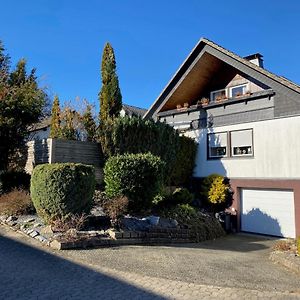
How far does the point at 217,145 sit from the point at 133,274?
1200cm

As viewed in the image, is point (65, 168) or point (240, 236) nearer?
point (65, 168)

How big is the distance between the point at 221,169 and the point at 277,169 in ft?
9.68

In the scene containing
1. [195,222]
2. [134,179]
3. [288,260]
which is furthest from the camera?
[195,222]

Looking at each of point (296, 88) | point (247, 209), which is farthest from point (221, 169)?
point (296, 88)

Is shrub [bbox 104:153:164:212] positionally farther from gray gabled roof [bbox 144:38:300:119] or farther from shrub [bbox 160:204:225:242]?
gray gabled roof [bbox 144:38:300:119]

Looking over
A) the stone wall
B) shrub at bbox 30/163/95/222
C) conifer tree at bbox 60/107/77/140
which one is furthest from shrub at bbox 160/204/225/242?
conifer tree at bbox 60/107/77/140

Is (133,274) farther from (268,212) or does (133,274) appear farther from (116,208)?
(268,212)

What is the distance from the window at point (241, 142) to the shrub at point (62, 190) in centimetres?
895

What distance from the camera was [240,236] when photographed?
52.2ft

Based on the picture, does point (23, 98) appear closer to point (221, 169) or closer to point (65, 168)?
point (65, 168)

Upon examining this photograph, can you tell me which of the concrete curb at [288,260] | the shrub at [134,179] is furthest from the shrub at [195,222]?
the concrete curb at [288,260]

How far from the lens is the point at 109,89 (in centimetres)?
1859

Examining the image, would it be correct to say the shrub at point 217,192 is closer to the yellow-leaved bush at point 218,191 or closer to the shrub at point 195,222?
the yellow-leaved bush at point 218,191

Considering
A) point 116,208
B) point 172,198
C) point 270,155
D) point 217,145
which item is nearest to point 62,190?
point 116,208
